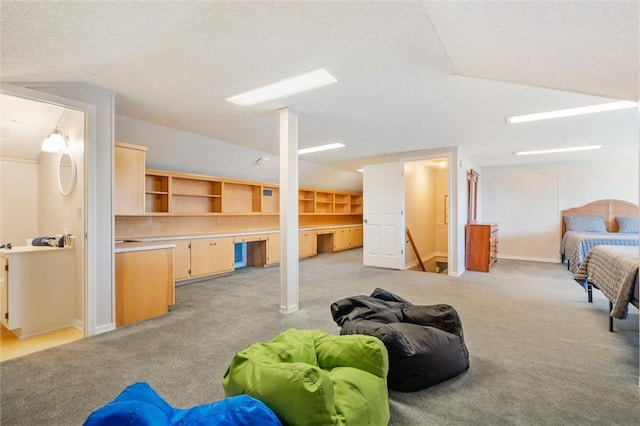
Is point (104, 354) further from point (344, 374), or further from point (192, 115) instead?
point (192, 115)

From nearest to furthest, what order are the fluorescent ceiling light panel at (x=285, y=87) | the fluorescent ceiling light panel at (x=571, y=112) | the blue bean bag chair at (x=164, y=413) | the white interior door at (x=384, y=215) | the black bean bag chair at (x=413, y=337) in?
→ the blue bean bag chair at (x=164, y=413), the black bean bag chair at (x=413, y=337), the fluorescent ceiling light panel at (x=285, y=87), the fluorescent ceiling light panel at (x=571, y=112), the white interior door at (x=384, y=215)

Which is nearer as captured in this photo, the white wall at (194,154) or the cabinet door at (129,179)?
the cabinet door at (129,179)

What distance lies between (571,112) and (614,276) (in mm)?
1984

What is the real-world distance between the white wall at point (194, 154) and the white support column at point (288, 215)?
2030 mm

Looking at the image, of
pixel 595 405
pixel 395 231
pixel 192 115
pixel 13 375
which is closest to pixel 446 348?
pixel 595 405

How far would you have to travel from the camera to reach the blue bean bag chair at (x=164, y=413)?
86cm

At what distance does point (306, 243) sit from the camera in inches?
297

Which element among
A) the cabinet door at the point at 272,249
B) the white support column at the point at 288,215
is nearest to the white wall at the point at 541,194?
the cabinet door at the point at 272,249

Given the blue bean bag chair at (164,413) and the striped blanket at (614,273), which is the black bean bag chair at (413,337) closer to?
the blue bean bag chair at (164,413)

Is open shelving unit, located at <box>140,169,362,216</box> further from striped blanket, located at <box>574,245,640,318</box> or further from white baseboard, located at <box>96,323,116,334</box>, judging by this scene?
striped blanket, located at <box>574,245,640,318</box>

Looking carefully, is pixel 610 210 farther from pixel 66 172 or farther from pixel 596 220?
pixel 66 172

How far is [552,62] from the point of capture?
6.77 feet

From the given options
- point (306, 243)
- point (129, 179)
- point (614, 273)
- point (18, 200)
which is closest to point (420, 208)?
point (306, 243)

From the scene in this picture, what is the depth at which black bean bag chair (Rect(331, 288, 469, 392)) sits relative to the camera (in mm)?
1896
